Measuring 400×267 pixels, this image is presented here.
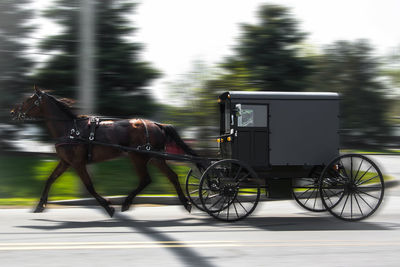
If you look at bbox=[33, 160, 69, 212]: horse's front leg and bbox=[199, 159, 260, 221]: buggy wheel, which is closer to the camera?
bbox=[199, 159, 260, 221]: buggy wheel

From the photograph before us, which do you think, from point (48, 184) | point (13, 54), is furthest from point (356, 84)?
point (48, 184)

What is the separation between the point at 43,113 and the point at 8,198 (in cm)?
350

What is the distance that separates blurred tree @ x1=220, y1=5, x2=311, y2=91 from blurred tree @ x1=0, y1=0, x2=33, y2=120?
11413mm

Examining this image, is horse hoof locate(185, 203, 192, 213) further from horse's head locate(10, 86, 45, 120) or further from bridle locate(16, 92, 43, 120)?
bridle locate(16, 92, 43, 120)

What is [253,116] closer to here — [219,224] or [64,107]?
[219,224]

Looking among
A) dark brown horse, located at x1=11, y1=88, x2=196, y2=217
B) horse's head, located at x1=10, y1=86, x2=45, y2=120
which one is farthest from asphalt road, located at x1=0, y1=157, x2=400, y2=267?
horse's head, located at x1=10, y1=86, x2=45, y2=120

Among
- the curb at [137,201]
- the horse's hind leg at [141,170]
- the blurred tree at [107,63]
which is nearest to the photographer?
the horse's hind leg at [141,170]

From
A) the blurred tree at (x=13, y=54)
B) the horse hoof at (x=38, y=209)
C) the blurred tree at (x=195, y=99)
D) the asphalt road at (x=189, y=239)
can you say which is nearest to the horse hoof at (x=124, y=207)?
the asphalt road at (x=189, y=239)

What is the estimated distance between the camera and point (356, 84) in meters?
35.8

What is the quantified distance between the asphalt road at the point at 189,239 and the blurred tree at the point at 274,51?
1746cm

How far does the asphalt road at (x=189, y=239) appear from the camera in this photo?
5.15 metres

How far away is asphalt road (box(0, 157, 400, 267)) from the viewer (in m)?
5.15

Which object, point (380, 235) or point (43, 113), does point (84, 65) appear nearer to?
point (43, 113)

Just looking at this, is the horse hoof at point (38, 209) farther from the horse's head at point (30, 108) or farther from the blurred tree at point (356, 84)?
the blurred tree at point (356, 84)
